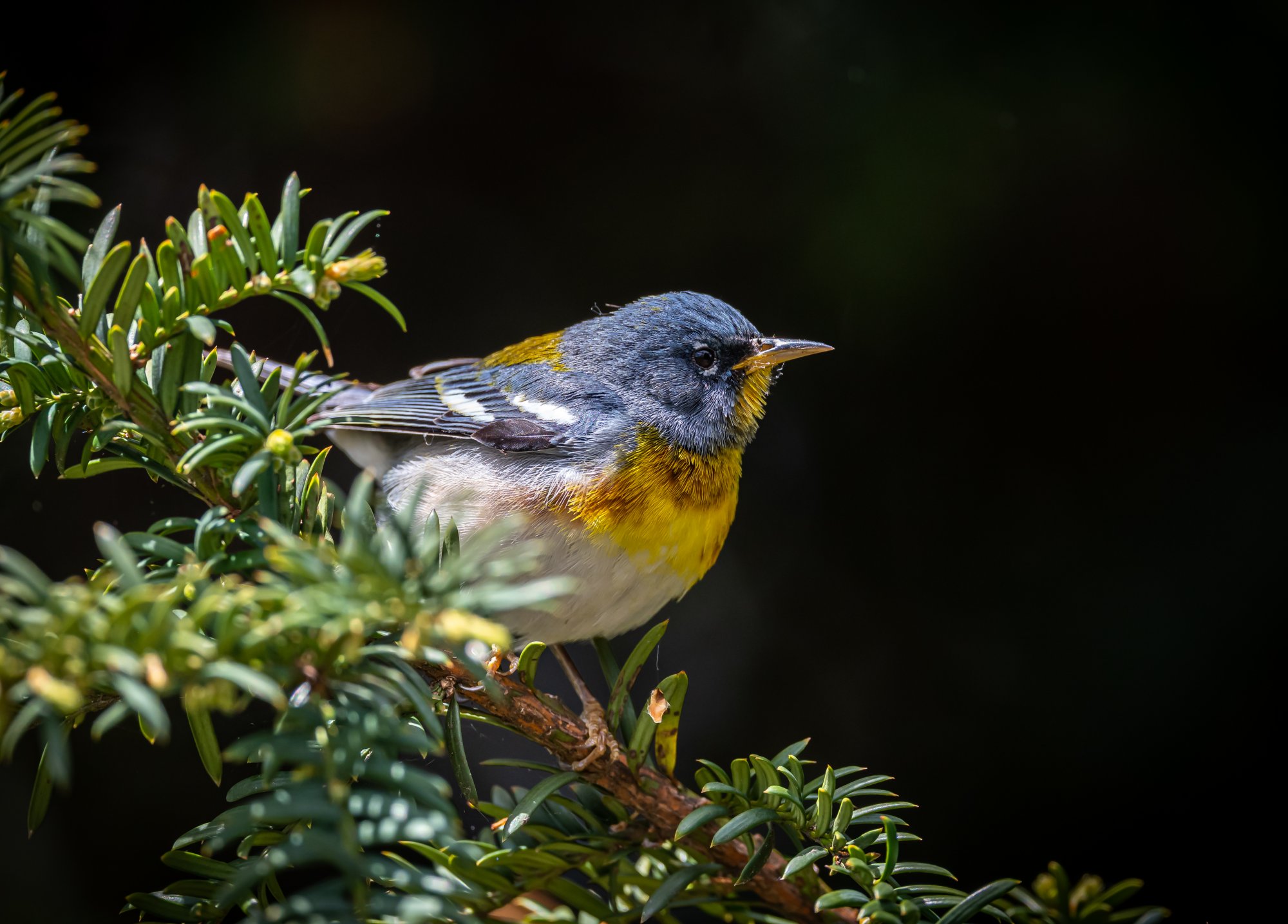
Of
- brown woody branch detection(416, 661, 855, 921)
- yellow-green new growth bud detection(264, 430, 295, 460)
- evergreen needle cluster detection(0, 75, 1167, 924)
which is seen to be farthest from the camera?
brown woody branch detection(416, 661, 855, 921)

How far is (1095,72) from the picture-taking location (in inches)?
54.4

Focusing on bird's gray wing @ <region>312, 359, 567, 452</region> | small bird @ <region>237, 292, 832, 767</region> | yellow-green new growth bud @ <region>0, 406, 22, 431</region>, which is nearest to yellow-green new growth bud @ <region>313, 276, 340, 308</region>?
yellow-green new growth bud @ <region>0, 406, 22, 431</region>

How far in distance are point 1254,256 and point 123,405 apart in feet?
4.99

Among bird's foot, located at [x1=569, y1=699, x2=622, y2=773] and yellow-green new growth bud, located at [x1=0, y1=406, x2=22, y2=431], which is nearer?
yellow-green new growth bud, located at [x1=0, y1=406, x2=22, y2=431]

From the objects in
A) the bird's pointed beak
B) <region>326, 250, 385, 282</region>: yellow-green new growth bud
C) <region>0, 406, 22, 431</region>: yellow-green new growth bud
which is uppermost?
<region>326, 250, 385, 282</region>: yellow-green new growth bud

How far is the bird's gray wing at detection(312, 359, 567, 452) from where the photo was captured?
1.26 metres

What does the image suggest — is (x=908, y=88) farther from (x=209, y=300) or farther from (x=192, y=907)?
(x=192, y=907)

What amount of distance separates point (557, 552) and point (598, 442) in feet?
0.58

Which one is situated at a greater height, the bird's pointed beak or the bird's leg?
the bird's pointed beak

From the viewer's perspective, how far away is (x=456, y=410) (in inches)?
53.1

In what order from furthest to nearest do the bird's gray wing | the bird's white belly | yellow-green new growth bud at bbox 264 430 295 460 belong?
the bird's gray wing < the bird's white belly < yellow-green new growth bud at bbox 264 430 295 460

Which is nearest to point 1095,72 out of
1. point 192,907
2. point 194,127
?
point 194,127

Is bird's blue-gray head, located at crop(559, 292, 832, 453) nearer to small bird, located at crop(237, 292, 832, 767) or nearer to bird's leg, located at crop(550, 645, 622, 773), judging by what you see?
small bird, located at crop(237, 292, 832, 767)


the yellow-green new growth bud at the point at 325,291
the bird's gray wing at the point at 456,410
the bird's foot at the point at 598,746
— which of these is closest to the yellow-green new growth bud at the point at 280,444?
the yellow-green new growth bud at the point at 325,291
